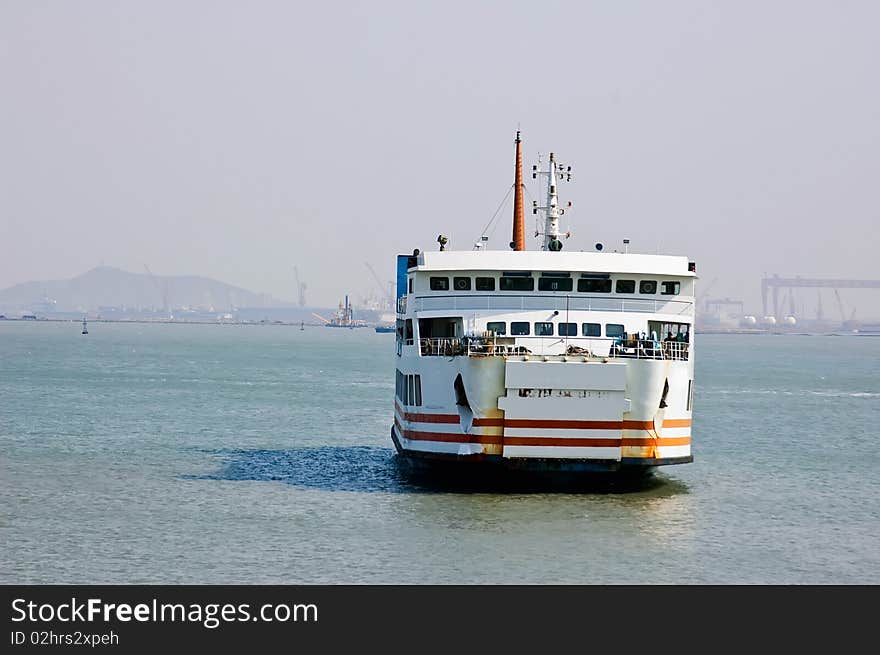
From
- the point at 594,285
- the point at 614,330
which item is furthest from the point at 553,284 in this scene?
the point at 614,330

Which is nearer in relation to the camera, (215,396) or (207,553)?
(207,553)

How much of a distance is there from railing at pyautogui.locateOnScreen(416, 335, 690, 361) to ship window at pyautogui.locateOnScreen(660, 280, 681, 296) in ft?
5.41

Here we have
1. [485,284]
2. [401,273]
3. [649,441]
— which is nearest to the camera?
[649,441]

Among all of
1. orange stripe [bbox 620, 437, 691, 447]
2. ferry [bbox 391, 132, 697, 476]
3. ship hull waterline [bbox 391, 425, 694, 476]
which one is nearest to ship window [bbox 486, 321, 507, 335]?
ferry [bbox 391, 132, 697, 476]

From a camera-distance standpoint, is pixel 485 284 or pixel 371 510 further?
pixel 485 284

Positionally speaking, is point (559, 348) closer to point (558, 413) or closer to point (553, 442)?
point (558, 413)

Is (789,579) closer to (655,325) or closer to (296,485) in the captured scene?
(655,325)

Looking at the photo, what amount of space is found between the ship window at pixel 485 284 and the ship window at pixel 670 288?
4908 mm

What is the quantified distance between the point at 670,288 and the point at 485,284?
17.7ft

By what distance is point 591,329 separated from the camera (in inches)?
1421

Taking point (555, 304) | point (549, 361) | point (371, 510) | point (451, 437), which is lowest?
point (371, 510)
